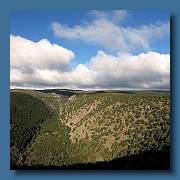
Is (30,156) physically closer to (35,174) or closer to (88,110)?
(35,174)

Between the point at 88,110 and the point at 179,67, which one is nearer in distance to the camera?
the point at 179,67

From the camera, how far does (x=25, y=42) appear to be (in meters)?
4.98

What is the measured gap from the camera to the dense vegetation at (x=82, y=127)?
4.94m

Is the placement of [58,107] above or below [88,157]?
above

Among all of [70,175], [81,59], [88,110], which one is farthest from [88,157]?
[81,59]

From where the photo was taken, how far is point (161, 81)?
4965 mm

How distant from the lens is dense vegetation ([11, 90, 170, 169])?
16.2 feet

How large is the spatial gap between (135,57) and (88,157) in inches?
61.7

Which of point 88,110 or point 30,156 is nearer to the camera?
point 30,156

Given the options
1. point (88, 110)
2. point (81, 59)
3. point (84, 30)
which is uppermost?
point (84, 30)

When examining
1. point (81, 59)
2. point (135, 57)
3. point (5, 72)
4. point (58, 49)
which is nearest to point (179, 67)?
point (135, 57)

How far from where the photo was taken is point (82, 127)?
16.8 ft

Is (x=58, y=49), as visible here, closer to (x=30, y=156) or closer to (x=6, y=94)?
(x=6, y=94)

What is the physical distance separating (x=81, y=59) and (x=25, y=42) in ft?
2.72
